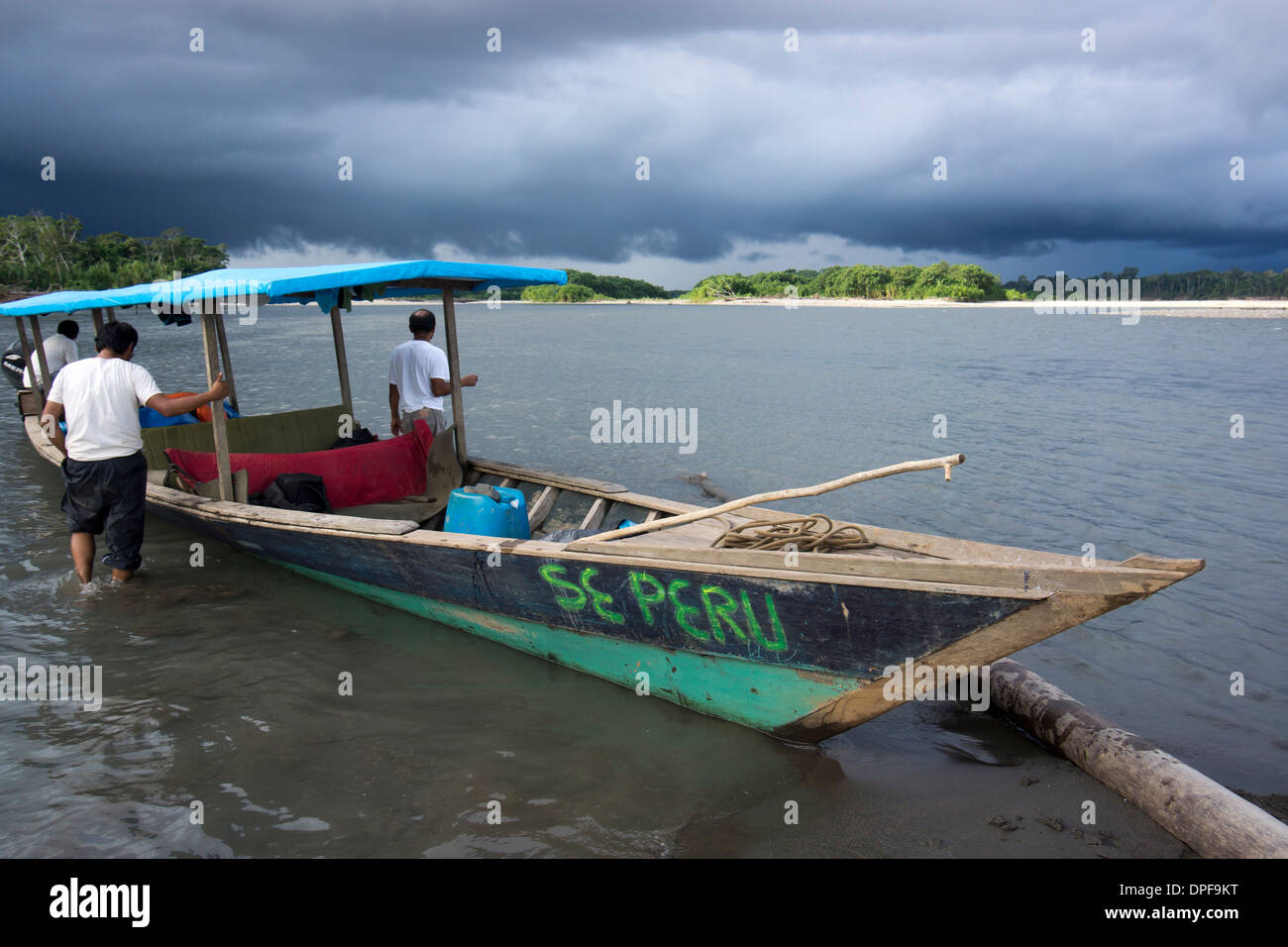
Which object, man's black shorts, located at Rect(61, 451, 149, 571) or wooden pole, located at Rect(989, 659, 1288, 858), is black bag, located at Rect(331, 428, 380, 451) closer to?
man's black shorts, located at Rect(61, 451, 149, 571)

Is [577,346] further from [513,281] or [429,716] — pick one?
[429,716]

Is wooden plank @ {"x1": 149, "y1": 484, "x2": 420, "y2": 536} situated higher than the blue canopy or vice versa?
the blue canopy

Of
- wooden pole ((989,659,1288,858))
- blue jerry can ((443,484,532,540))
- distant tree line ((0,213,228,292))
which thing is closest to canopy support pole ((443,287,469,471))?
blue jerry can ((443,484,532,540))

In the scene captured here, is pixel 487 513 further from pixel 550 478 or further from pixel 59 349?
pixel 59 349

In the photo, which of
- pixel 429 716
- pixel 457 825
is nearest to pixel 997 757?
pixel 457 825

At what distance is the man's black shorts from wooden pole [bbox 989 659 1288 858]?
636cm

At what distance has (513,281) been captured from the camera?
6.68 m

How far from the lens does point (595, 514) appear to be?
632 cm

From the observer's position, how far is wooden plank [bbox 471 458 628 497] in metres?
6.54

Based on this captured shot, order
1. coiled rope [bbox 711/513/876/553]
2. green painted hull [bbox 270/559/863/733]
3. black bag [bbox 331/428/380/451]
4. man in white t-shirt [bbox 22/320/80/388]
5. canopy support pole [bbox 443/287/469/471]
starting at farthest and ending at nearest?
man in white t-shirt [bbox 22/320/80/388]
black bag [bbox 331/428/380/451]
canopy support pole [bbox 443/287/469/471]
coiled rope [bbox 711/513/876/553]
green painted hull [bbox 270/559/863/733]

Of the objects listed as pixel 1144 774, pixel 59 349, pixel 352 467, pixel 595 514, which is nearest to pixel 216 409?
pixel 352 467

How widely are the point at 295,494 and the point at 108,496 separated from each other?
1.34 metres

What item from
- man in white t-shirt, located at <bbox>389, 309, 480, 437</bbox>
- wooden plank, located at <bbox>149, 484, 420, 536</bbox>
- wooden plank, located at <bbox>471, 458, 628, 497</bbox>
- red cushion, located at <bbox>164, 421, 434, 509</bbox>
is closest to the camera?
wooden plank, located at <bbox>149, 484, 420, 536</bbox>
